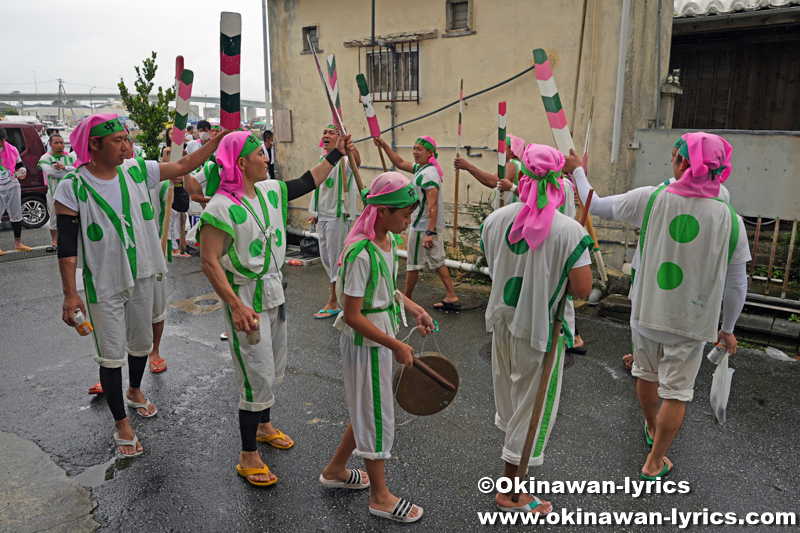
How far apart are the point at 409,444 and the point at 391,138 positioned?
271 inches

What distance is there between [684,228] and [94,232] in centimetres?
357

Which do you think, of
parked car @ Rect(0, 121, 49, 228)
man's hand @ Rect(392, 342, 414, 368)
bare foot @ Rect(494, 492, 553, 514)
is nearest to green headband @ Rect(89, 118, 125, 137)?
man's hand @ Rect(392, 342, 414, 368)

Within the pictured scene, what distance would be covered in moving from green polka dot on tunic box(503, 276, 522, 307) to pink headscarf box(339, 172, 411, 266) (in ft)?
2.43

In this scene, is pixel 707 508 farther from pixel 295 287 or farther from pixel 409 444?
pixel 295 287

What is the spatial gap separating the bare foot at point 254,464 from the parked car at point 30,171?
459 inches

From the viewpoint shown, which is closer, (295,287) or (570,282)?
(570,282)

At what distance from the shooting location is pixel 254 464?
3496 millimetres

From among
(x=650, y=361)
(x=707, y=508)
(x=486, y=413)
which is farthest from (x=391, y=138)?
(x=707, y=508)

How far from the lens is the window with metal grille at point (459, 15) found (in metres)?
8.81

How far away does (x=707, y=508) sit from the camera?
3.24 m

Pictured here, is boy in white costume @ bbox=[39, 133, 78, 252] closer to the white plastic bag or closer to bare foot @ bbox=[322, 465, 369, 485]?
bare foot @ bbox=[322, 465, 369, 485]

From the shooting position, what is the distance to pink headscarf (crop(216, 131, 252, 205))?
3.24 metres

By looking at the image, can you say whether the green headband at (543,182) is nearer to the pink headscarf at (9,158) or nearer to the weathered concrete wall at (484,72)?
the weathered concrete wall at (484,72)

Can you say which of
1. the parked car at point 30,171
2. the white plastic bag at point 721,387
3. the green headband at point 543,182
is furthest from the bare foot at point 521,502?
the parked car at point 30,171
